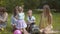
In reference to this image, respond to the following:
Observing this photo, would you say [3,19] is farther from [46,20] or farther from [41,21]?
[46,20]

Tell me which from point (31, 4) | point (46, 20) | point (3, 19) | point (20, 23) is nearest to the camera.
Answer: point (46, 20)

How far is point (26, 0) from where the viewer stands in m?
23.4

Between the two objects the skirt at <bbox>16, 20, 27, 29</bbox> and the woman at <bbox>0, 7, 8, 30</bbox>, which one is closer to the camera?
the skirt at <bbox>16, 20, 27, 29</bbox>

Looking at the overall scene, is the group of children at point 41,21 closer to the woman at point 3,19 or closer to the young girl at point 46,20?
the young girl at point 46,20

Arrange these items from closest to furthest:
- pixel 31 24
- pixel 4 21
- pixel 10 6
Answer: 1. pixel 31 24
2. pixel 4 21
3. pixel 10 6

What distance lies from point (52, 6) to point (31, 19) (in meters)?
14.7

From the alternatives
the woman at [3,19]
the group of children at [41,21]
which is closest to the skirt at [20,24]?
the group of children at [41,21]

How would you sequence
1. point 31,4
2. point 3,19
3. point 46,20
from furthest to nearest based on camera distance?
1. point 31,4
2. point 3,19
3. point 46,20

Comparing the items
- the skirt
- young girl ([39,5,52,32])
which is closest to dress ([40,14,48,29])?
young girl ([39,5,52,32])

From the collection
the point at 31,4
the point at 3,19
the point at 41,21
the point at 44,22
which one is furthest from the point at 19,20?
the point at 31,4

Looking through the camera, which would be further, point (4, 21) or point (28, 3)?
point (28, 3)

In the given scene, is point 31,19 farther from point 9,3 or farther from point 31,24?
point 9,3

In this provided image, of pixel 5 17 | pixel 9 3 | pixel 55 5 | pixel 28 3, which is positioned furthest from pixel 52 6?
pixel 5 17

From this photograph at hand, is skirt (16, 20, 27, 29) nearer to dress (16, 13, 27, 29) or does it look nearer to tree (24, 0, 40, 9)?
dress (16, 13, 27, 29)
